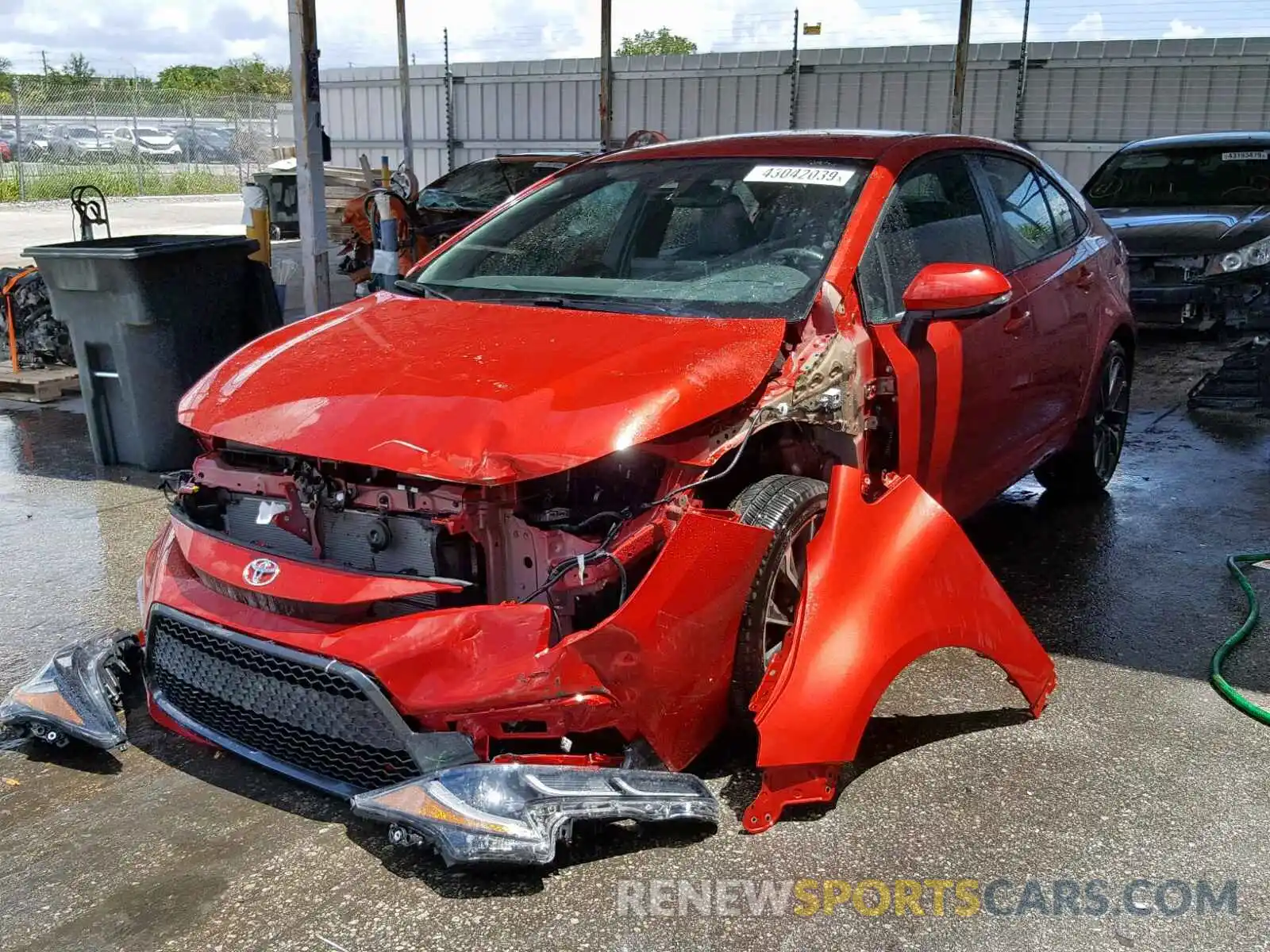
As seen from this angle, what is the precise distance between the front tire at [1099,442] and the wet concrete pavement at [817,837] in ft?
3.66

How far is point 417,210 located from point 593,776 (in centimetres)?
958

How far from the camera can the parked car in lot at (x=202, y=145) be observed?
29047 millimetres

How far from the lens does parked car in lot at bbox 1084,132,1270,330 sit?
857cm

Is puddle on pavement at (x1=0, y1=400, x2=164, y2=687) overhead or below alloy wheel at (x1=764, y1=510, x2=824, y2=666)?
below

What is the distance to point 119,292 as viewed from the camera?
603 centimetres

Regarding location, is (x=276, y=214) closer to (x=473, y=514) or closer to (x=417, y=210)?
(x=417, y=210)

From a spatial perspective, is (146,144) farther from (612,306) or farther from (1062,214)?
(612,306)

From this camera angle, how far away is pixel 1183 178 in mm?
9664

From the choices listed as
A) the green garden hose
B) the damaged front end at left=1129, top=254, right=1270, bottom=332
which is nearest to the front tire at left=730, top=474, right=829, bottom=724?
the green garden hose

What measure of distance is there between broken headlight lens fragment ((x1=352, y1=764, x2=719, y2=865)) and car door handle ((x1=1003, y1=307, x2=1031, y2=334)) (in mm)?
2261

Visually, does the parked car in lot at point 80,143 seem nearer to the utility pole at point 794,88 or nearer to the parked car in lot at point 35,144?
the parked car in lot at point 35,144

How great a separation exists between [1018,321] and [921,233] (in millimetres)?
574

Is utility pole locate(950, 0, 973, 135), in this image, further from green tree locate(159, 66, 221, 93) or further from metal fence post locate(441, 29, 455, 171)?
green tree locate(159, 66, 221, 93)

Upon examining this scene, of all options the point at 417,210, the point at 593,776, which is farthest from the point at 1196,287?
the point at 593,776
